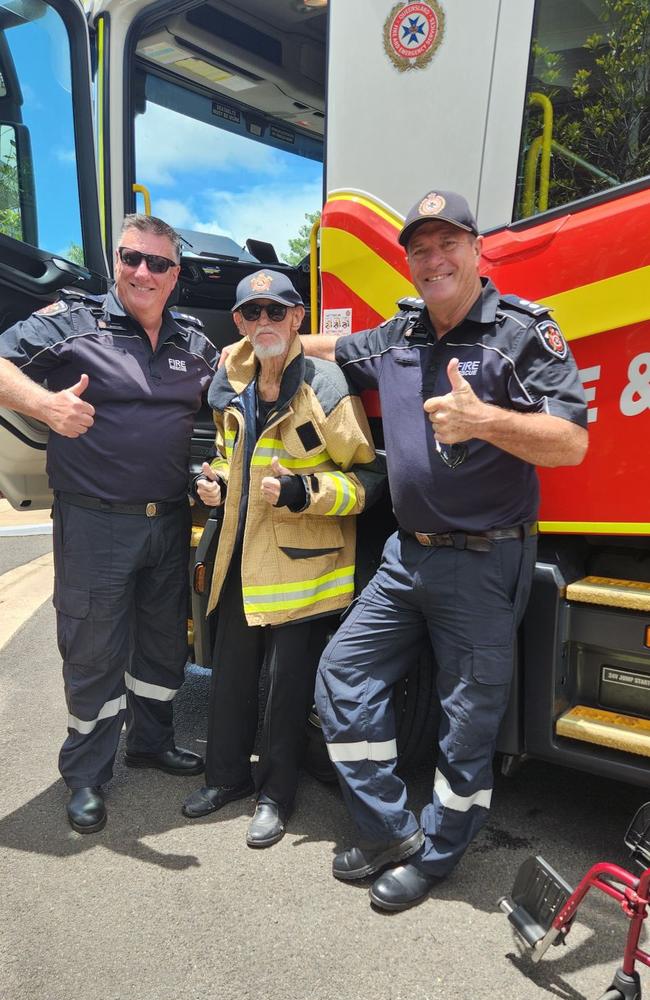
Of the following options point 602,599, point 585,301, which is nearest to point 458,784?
point 602,599

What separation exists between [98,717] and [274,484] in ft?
3.41

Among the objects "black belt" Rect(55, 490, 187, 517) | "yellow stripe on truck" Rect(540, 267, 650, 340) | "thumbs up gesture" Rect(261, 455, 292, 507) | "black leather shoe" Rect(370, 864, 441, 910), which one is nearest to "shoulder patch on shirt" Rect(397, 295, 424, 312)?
"yellow stripe on truck" Rect(540, 267, 650, 340)

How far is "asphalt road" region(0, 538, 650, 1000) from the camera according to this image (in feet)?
6.45

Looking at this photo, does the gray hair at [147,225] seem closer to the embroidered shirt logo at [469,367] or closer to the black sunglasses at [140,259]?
the black sunglasses at [140,259]

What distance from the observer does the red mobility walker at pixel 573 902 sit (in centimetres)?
178

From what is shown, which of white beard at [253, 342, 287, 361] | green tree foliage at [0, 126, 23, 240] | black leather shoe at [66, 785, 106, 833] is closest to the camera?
white beard at [253, 342, 287, 361]

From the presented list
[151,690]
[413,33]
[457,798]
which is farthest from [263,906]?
[413,33]

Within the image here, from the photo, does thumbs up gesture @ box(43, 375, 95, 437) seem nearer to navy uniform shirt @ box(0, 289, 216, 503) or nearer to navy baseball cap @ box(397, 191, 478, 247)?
navy uniform shirt @ box(0, 289, 216, 503)

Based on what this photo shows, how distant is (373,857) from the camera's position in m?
2.34

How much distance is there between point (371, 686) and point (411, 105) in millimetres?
1639

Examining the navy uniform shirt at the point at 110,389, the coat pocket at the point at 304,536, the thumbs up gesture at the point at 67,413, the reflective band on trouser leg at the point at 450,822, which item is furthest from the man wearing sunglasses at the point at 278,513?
the reflective band on trouser leg at the point at 450,822

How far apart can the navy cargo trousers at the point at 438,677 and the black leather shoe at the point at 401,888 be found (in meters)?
0.03

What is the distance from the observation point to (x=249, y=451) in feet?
8.59

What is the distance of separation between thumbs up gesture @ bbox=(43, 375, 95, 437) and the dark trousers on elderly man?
631 millimetres
